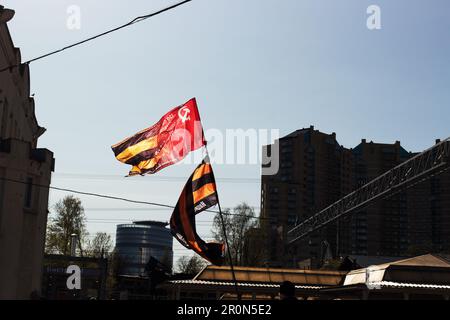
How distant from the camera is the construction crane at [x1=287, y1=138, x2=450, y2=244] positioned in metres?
33.8

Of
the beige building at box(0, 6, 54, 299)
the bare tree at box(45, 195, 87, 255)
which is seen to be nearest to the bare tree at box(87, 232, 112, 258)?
the bare tree at box(45, 195, 87, 255)

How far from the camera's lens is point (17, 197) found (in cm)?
2211

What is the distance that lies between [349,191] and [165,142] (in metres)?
99.6

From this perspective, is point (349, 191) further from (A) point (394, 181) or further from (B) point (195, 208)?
(B) point (195, 208)

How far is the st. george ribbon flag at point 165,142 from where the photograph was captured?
13.8 meters

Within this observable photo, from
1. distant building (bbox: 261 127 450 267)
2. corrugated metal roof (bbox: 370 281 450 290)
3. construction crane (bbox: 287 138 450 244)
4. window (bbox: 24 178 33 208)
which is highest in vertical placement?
distant building (bbox: 261 127 450 267)

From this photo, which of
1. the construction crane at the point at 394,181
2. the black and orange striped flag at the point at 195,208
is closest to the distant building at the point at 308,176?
the construction crane at the point at 394,181

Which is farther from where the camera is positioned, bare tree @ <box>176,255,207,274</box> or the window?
bare tree @ <box>176,255,207,274</box>

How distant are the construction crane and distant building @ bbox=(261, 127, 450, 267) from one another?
52526 mm

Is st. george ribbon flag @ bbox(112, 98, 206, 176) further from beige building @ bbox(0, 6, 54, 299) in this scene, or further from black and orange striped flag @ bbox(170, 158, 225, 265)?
beige building @ bbox(0, 6, 54, 299)

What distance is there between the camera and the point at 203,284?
2652cm

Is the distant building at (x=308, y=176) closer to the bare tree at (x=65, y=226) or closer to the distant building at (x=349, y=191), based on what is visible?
the distant building at (x=349, y=191)
